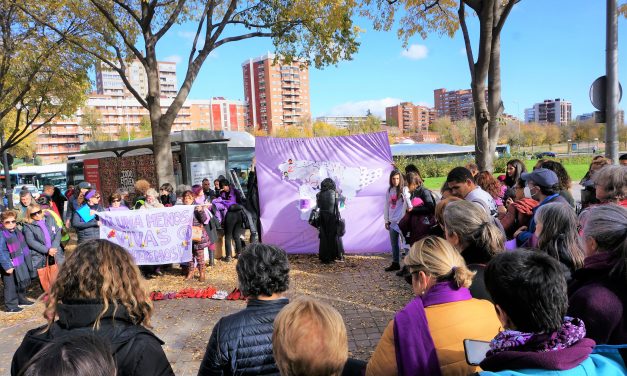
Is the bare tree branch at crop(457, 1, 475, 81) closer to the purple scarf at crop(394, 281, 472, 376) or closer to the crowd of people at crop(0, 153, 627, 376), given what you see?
the crowd of people at crop(0, 153, 627, 376)

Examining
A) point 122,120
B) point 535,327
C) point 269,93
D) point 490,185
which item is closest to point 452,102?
point 269,93

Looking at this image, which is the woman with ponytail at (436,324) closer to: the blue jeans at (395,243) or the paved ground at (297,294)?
the paved ground at (297,294)

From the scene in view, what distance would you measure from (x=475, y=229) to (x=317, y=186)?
6264mm

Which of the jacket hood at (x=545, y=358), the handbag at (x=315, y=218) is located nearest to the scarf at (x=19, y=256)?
the handbag at (x=315, y=218)

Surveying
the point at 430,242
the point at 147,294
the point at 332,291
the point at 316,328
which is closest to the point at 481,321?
the point at 430,242

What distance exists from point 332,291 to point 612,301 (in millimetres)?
5048

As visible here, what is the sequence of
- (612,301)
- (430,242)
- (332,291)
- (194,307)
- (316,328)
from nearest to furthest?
(316,328) < (612,301) < (430,242) < (194,307) < (332,291)

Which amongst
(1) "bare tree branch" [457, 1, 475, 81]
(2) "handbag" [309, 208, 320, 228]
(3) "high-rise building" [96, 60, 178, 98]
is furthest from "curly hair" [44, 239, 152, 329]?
(3) "high-rise building" [96, 60, 178, 98]

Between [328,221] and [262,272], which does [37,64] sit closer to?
[328,221]

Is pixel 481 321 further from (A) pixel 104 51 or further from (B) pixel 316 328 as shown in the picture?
(A) pixel 104 51

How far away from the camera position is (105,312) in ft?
6.26

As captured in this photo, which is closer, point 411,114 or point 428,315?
point 428,315

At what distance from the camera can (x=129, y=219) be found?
749cm

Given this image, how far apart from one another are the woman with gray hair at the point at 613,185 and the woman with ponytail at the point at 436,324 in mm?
2367
